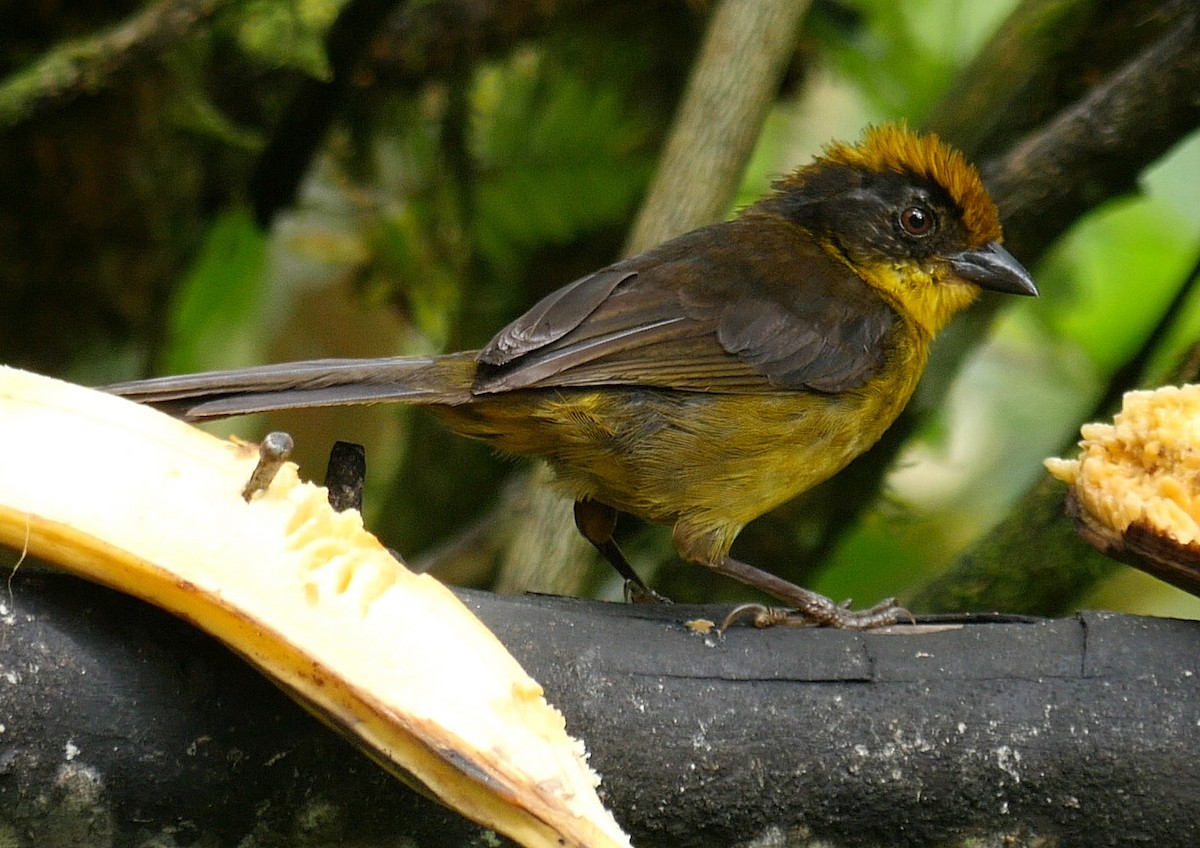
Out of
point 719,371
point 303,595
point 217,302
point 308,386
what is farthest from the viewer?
point 217,302

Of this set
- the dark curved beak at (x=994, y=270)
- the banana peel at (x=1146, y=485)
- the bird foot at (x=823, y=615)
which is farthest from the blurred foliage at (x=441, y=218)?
the banana peel at (x=1146, y=485)

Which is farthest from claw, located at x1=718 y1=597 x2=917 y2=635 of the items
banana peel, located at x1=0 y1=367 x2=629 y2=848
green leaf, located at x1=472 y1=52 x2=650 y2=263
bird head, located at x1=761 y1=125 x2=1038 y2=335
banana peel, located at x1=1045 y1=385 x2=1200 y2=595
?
green leaf, located at x1=472 y1=52 x2=650 y2=263

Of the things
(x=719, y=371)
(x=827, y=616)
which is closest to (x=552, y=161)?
(x=719, y=371)

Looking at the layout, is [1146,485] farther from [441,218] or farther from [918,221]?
[441,218]

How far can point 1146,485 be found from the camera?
2.56 meters

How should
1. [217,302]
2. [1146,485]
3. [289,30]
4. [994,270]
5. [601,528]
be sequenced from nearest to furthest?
1. [1146,485]
2. [601,528]
3. [994,270]
4. [289,30]
5. [217,302]

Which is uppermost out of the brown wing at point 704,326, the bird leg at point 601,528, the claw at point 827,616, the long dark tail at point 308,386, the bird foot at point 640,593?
the brown wing at point 704,326

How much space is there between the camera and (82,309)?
4.56m

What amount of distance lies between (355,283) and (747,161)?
200 cm

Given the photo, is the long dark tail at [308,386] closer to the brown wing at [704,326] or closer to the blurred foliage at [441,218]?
the brown wing at [704,326]

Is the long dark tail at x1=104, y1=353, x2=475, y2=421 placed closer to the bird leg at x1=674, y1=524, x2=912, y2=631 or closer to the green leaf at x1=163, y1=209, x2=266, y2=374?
the bird leg at x1=674, y1=524, x2=912, y2=631

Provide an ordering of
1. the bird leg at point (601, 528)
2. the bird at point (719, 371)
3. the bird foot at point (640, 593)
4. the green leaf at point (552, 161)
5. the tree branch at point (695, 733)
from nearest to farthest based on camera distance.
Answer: the tree branch at point (695, 733) < the bird at point (719, 371) < the bird foot at point (640, 593) < the bird leg at point (601, 528) < the green leaf at point (552, 161)

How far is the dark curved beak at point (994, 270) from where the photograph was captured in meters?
3.68

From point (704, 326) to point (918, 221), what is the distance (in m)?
0.77
